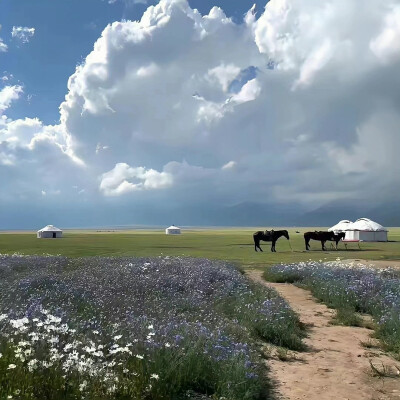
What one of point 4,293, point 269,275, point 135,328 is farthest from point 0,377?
point 269,275

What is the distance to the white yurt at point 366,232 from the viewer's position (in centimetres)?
8031

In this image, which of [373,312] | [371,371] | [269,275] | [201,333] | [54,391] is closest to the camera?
[54,391]

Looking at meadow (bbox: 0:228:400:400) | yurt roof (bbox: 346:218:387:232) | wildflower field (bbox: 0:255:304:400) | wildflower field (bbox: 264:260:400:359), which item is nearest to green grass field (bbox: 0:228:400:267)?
yurt roof (bbox: 346:218:387:232)

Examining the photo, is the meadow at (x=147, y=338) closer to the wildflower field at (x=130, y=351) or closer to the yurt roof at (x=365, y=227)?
the wildflower field at (x=130, y=351)

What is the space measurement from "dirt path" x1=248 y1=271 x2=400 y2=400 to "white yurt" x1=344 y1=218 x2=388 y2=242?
72.6 metres

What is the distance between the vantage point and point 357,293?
629 inches

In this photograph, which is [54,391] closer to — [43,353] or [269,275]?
[43,353]

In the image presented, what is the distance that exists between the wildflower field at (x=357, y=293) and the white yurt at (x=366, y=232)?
61411mm

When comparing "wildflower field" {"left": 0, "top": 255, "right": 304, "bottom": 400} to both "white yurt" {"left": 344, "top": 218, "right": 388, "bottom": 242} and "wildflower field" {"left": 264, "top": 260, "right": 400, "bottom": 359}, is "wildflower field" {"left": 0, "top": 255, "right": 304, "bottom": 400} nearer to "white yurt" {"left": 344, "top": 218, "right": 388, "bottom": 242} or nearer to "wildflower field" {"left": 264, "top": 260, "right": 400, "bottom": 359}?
"wildflower field" {"left": 264, "top": 260, "right": 400, "bottom": 359}

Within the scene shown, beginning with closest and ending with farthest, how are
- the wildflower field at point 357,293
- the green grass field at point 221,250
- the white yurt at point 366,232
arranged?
the wildflower field at point 357,293 → the green grass field at point 221,250 → the white yurt at point 366,232

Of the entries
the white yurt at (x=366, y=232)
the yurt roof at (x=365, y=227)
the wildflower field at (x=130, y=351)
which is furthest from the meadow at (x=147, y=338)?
the yurt roof at (x=365, y=227)

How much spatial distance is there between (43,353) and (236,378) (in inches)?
121

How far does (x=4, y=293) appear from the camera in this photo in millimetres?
12180

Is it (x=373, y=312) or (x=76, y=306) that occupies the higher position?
(x=76, y=306)
